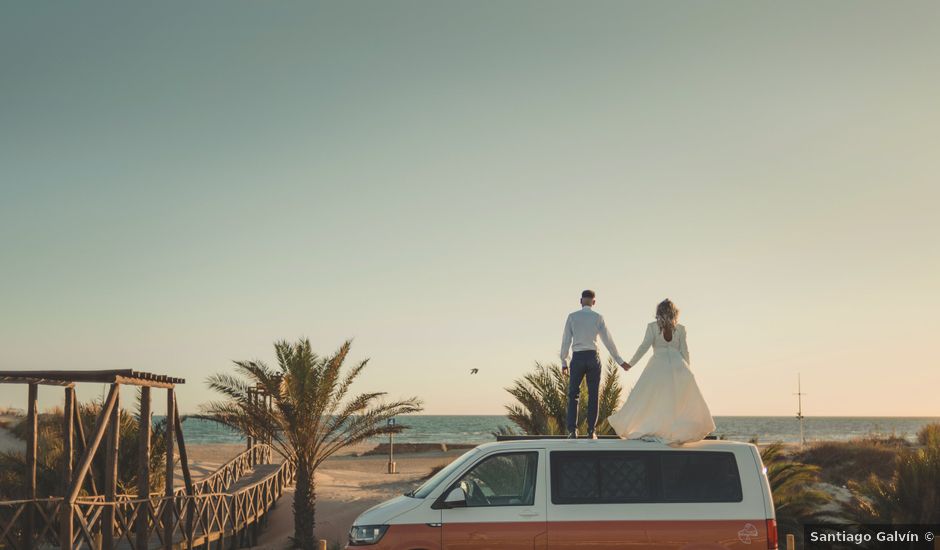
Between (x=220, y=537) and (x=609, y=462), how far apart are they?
14.4 m

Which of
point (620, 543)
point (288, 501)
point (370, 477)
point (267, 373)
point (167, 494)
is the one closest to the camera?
point (620, 543)

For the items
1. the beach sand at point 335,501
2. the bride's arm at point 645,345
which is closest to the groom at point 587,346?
the bride's arm at point 645,345

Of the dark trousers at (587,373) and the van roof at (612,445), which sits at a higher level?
the dark trousers at (587,373)

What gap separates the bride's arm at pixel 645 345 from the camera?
12.1 metres

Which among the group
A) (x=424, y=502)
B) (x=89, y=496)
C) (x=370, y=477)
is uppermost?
(x=424, y=502)

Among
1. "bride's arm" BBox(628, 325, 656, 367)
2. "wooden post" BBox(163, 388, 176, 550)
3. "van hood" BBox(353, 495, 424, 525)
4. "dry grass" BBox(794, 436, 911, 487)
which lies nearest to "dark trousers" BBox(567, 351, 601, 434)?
"bride's arm" BBox(628, 325, 656, 367)

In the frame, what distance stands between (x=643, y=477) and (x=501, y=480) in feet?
5.24

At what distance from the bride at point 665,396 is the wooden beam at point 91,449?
904 centimetres

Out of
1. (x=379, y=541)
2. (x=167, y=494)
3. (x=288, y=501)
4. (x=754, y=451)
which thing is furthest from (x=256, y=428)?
(x=754, y=451)

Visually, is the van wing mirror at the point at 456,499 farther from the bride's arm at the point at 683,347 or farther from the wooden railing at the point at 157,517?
the wooden railing at the point at 157,517

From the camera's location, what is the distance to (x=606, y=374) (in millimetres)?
24219

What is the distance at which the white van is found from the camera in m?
9.55

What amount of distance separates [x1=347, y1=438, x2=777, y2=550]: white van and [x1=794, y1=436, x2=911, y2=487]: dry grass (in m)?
24.4

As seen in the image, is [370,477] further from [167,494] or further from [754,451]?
[754,451]
